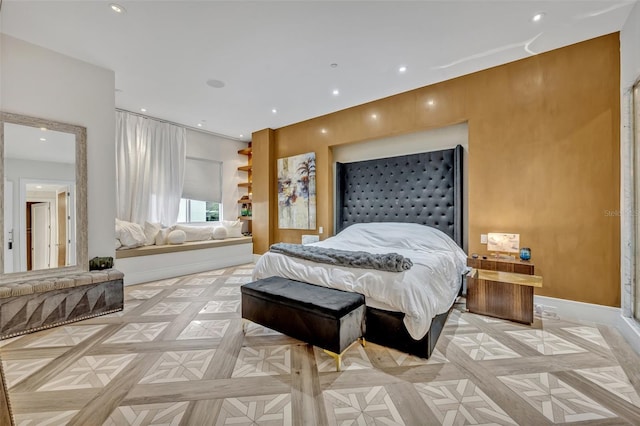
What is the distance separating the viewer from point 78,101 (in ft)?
10.4

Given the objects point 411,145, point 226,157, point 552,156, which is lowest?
point 552,156

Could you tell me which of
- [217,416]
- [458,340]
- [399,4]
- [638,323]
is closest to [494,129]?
[399,4]

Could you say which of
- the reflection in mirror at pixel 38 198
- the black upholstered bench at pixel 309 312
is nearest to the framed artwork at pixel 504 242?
the black upholstered bench at pixel 309 312

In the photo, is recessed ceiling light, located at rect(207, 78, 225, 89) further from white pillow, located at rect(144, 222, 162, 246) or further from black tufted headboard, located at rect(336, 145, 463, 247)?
white pillow, located at rect(144, 222, 162, 246)

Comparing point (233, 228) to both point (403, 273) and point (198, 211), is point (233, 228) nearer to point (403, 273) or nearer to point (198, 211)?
point (198, 211)

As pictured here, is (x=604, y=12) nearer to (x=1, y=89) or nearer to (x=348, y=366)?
(x=348, y=366)

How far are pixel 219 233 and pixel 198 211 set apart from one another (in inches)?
35.2

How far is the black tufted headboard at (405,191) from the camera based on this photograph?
3637 millimetres

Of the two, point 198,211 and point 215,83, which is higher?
point 215,83

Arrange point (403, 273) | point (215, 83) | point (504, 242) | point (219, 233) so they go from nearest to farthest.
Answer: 1. point (403, 273)
2. point (504, 242)
3. point (215, 83)
4. point (219, 233)

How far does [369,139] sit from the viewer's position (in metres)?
4.45

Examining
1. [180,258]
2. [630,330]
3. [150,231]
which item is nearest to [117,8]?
[150,231]

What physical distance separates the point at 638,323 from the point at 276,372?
3152mm

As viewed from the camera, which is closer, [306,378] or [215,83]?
[306,378]
